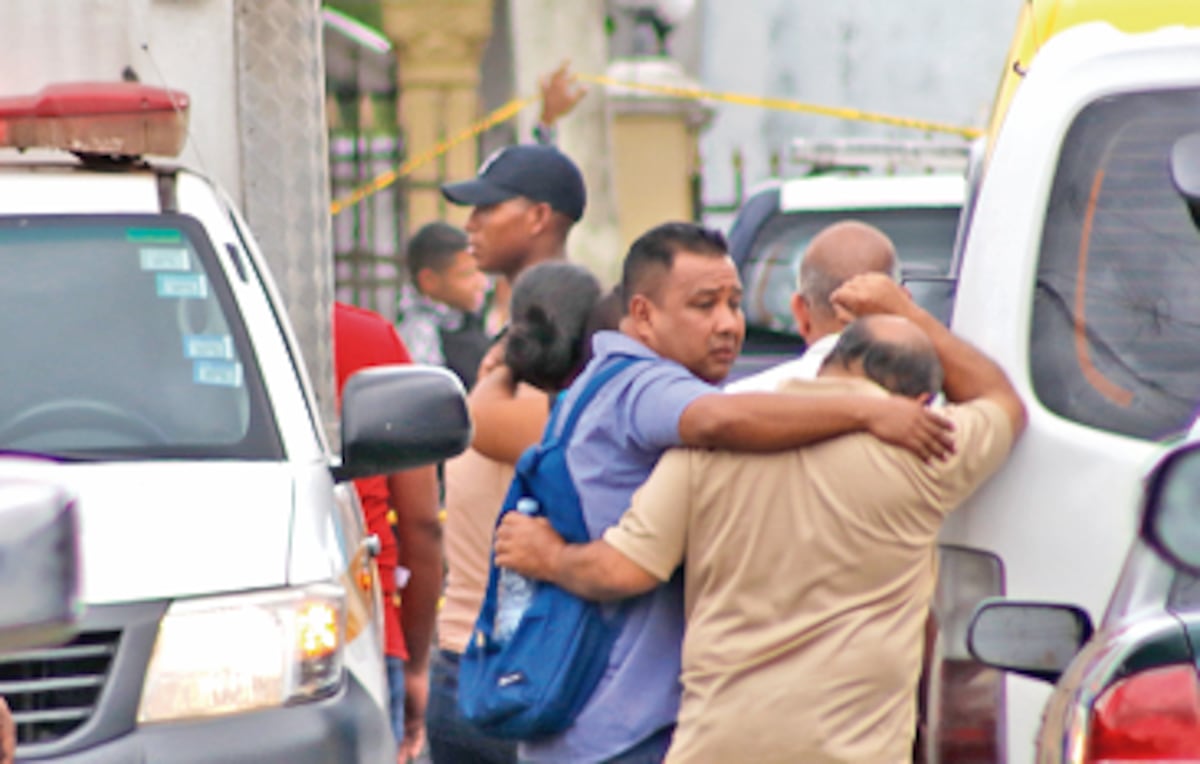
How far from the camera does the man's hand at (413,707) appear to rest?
6.12 m

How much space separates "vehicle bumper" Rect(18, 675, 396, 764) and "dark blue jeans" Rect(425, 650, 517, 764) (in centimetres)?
72

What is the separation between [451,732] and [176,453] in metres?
0.93

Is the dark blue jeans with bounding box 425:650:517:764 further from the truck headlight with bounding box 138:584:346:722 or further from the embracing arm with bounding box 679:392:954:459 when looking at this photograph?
the embracing arm with bounding box 679:392:954:459

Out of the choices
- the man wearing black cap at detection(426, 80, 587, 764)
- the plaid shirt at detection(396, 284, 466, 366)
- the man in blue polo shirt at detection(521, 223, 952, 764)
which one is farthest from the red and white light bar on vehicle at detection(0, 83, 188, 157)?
the plaid shirt at detection(396, 284, 466, 366)

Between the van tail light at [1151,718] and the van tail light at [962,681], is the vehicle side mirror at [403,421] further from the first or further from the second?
the van tail light at [1151,718]

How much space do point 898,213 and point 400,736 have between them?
3.59 metres

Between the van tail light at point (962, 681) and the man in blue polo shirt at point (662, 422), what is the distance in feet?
0.95

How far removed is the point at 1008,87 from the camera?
4684 millimetres

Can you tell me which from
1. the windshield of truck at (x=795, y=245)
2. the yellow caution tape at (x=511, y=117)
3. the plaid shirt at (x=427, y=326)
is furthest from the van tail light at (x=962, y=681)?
the yellow caution tape at (x=511, y=117)

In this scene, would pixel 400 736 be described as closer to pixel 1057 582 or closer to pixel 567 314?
pixel 567 314

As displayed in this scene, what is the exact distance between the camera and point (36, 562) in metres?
1.49

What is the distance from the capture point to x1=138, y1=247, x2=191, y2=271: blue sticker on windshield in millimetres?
4555

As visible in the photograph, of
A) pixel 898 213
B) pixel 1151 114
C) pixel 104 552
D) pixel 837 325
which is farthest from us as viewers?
pixel 898 213

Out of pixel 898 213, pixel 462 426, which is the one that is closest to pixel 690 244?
pixel 462 426
